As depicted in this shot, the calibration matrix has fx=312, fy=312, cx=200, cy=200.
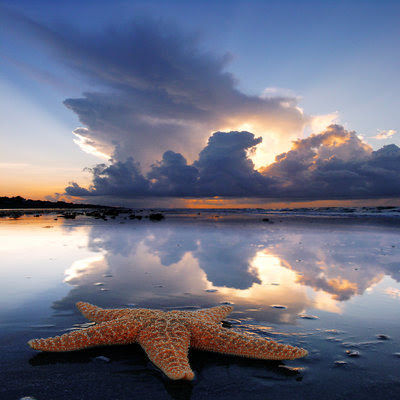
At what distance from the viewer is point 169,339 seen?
3053 mm

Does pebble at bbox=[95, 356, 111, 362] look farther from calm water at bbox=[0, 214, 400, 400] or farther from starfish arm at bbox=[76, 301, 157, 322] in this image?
starfish arm at bbox=[76, 301, 157, 322]

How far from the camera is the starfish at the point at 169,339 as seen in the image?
298cm

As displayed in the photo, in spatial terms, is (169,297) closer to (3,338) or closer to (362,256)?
(3,338)

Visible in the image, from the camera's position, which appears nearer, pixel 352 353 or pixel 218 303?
pixel 352 353

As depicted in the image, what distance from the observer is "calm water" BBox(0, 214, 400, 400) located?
2771 millimetres

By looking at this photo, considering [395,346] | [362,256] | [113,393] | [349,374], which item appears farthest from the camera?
[362,256]

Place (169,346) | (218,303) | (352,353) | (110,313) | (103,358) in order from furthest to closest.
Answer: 1. (218,303)
2. (110,313)
3. (352,353)
4. (103,358)
5. (169,346)

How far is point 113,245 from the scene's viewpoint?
11.0 metres

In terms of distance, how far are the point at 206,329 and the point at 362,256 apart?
7719mm

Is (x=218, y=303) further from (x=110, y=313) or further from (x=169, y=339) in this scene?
(x=169, y=339)

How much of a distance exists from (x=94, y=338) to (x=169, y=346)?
874mm

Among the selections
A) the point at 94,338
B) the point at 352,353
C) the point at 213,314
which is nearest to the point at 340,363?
the point at 352,353

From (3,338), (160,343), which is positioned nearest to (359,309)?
(160,343)

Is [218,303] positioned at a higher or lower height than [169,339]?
lower
